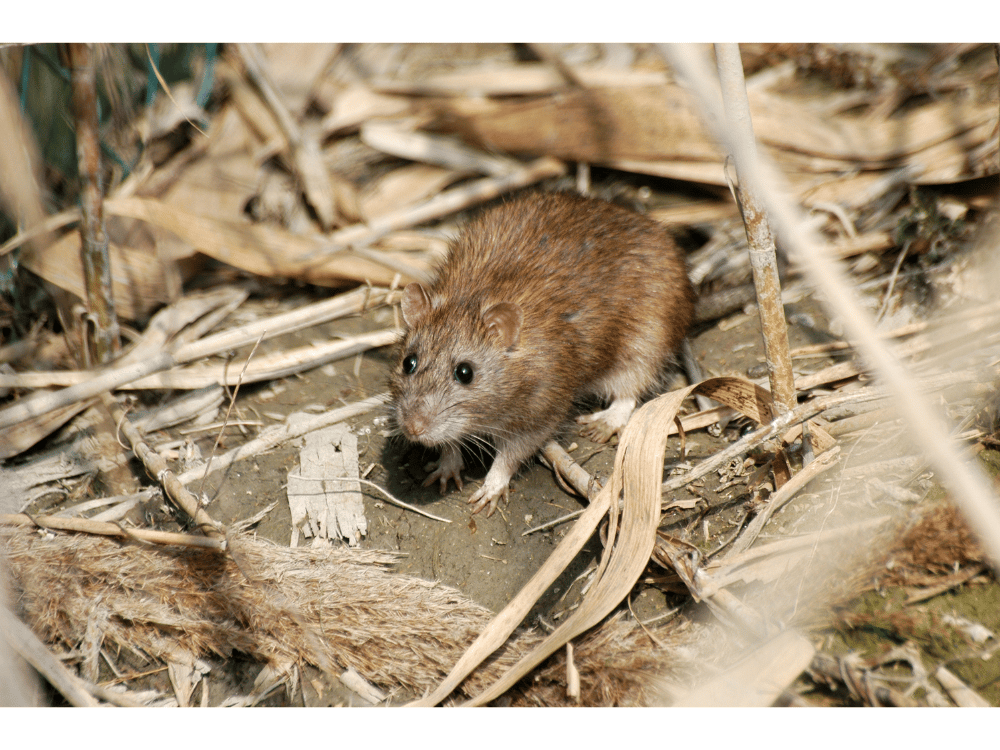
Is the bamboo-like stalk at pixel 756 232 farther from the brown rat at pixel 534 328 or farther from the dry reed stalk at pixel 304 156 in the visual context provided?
the dry reed stalk at pixel 304 156

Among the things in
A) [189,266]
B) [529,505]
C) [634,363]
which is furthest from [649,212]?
[189,266]

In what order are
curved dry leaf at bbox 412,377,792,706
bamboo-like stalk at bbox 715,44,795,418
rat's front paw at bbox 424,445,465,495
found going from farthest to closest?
rat's front paw at bbox 424,445,465,495
curved dry leaf at bbox 412,377,792,706
bamboo-like stalk at bbox 715,44,795,418

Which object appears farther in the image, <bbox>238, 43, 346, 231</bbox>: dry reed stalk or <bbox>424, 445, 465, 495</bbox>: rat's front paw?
<bbox>238, 43, 346, 231</bbox>: dry reed stalk

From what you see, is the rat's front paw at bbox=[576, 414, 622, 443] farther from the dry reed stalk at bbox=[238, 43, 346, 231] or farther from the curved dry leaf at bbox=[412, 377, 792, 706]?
the dry reed stalk at bbox=[238, 43, 346, 231]

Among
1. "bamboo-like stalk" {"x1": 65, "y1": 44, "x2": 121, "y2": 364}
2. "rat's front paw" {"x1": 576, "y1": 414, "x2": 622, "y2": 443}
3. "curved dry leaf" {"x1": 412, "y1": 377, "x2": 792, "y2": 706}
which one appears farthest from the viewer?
"rat's front paw" {"x1": 576, "y1": 414, "x2": 622, "y2": 443}

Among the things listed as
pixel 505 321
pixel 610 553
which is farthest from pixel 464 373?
pixel 610 553

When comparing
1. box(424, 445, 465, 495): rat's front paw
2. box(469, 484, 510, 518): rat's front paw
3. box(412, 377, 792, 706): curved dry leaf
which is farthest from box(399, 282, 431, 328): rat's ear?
box(412, 377, 792, 706): curved dry leaf
